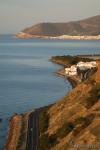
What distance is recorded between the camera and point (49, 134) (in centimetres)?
3712

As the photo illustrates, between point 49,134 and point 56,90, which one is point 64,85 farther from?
point 49,134

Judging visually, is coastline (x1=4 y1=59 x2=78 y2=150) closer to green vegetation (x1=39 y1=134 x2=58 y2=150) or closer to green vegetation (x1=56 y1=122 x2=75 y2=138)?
green vegetation (x1=39 y1=134 x2=58 y2=150)

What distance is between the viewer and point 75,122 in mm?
36062

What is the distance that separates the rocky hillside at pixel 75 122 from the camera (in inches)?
1171

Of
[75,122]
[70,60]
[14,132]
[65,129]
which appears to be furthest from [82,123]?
[70,60]

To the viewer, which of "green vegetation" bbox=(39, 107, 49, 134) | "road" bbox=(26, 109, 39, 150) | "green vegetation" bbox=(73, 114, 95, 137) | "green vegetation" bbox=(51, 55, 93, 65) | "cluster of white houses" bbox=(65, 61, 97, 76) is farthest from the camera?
"green vegetation" bbox=(51, 55, 93, 65)

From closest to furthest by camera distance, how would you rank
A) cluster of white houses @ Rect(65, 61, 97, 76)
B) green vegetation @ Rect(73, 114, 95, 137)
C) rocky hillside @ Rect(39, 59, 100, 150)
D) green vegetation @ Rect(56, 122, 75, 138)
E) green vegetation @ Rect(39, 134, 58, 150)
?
rocky hillside @ Rect(39, 59, 100, 150) < green vegetation @ Rect(73, 114, 95, 137) < green vegetation @ Rect(39, 134, 58, 150) < green vegetation @ Rect(56, 122, 75, 138) < cluster of white houses @ Rect(65, 61, 97, 76)

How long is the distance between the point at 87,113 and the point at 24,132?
6738mm

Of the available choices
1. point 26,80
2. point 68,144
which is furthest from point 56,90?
point 68,144

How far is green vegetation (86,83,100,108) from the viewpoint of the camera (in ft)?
131

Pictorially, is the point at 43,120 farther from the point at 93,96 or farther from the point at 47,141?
the point at 47,141

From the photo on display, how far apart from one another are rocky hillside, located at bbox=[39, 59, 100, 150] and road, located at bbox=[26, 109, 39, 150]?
555 millimetres

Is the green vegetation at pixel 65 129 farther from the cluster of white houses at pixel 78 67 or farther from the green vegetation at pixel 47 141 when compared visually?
the cluster of white houses at pixel 78 67

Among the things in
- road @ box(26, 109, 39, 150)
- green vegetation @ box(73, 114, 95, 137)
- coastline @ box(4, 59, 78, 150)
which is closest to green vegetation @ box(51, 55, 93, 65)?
coastline @ box(4, 59, 78, 150)
